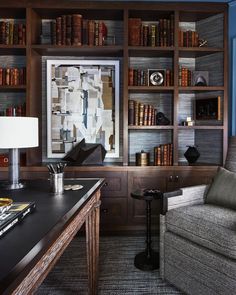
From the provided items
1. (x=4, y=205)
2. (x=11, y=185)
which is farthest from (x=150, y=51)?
(x=4, y=205)

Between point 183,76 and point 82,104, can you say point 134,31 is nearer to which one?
point 183,76

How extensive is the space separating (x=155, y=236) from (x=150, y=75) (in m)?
1.74

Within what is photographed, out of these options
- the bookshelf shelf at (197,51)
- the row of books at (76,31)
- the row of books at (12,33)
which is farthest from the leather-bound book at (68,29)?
the bookshelf shelf at (197,51)

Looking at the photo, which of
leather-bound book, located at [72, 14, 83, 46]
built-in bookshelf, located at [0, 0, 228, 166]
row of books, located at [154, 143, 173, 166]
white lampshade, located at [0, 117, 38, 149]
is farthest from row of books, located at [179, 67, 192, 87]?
white lampshade, located at [0, 117, 38, 149]

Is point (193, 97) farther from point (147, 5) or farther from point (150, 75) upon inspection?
point (147, 5)

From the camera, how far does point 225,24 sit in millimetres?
2965

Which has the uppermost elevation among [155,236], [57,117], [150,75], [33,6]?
[33,6]

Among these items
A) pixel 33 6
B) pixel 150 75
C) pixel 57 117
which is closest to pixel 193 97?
pixel 150 75

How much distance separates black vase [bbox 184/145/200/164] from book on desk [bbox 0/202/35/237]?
2169 millimetres

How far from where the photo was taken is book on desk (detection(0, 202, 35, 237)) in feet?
3.11

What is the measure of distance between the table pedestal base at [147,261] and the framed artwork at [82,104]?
1275 millimetres

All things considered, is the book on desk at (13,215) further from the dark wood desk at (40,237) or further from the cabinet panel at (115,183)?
the cabinet panel at (115,183)

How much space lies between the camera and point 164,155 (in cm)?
300

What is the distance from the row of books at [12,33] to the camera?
2922mm
